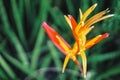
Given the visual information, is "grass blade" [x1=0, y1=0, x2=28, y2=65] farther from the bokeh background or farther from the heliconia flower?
the heliconia flower

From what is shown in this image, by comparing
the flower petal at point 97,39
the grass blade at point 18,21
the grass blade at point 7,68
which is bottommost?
the grass blade at point 7,68

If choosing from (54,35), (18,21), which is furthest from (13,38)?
(54,35)

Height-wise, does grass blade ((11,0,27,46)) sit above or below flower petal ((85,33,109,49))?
above

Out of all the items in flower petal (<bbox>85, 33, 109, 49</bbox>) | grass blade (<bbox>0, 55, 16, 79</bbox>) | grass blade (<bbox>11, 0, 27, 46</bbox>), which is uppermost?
grass blade (<bbox>11, 0, 27, 46</bbox>)

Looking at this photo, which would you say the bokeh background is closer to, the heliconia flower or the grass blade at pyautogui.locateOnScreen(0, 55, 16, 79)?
the grass blade at pyautogui.locateOnScreen(0, 55, 16, 79)

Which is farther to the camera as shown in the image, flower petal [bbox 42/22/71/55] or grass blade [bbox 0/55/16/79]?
grass blade [bbox 0/55/16/79]

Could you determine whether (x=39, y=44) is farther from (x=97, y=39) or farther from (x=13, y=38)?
(x=97, y=39)

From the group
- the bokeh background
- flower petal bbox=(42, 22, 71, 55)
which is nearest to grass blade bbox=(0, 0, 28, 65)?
the bokeh background

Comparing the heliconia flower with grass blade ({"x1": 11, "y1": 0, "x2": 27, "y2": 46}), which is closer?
the heliconia flower

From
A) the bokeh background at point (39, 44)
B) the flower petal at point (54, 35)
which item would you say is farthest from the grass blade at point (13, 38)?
the flower petal at point (54, 35)

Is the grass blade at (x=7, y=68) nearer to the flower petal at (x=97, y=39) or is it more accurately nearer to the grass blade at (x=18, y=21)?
the grass blade at (x=18, y=21)

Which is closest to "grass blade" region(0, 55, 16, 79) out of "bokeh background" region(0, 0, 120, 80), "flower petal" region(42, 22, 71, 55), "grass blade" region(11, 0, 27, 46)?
"bokeh background" region(0, 0, 120, 80)
